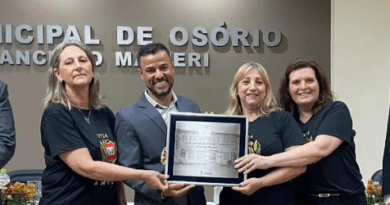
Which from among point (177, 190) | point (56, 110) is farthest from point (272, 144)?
point (56, 110)

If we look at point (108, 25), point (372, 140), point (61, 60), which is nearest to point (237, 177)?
point (61, 60)

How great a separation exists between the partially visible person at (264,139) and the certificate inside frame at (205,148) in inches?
3.8

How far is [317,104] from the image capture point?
3119 millimetres

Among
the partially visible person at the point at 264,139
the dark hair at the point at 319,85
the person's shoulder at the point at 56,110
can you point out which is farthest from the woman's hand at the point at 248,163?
the person's shoulder at the point at 56,110

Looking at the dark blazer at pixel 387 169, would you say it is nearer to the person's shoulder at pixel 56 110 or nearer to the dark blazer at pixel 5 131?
the person's shoulder at pixel 56 110

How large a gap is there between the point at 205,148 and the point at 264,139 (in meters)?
0.36

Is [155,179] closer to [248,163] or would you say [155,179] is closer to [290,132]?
[248,163]

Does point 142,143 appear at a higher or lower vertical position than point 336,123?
lower

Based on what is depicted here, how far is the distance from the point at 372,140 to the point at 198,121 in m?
4.06

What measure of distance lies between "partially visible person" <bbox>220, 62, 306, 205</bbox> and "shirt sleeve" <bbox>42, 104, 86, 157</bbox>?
2.76ft

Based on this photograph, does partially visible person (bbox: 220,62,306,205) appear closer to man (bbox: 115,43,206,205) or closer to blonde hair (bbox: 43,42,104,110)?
man (bbox: 115,43,206,205)

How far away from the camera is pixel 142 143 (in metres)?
2.83

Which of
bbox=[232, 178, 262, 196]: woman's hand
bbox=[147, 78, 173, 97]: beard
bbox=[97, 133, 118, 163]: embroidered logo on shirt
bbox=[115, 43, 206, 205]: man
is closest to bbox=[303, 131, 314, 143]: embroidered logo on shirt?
bbox=[232, 178, 262, 196]: woman's hand

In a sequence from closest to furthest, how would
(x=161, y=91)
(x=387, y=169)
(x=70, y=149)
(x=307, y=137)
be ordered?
(x=387, y=169) < (x=70, y=149) < (x=161, y=91) < (x=307, y=137)
